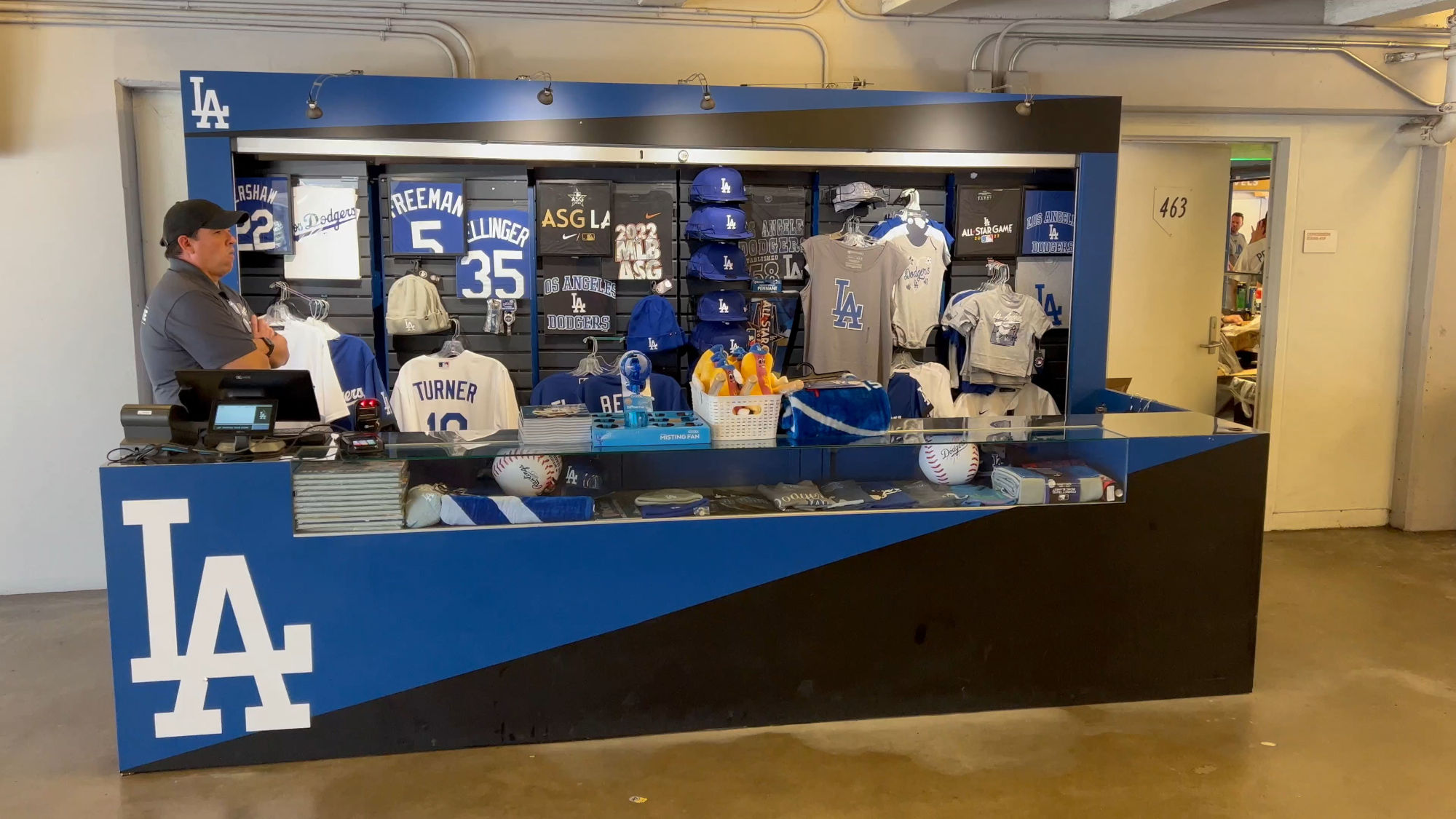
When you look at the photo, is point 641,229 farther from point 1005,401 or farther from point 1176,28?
point 1176,28

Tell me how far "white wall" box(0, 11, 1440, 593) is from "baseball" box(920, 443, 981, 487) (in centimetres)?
272

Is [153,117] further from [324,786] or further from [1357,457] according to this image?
[1357,457]

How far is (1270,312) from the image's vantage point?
6.21 meters

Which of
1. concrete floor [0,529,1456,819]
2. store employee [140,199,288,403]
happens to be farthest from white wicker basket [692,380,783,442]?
store employee [140,199,288,403]

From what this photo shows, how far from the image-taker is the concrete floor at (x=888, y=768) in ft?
10.1

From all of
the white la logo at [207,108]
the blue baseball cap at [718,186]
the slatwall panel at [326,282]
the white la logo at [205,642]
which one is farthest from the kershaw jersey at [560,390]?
the white la logo at [205,642]

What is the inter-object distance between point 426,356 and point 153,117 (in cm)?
192

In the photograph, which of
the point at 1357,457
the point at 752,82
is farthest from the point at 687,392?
the point at 1357,457

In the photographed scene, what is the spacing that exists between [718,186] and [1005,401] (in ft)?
6.59

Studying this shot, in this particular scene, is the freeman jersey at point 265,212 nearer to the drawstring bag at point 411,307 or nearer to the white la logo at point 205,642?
the drawstring bag at point 411,307

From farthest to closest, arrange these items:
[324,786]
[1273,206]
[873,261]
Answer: [1273,206] < [873,261] < [324,786]

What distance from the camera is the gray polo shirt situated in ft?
11.7

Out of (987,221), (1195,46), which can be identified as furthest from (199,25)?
(1195,46)

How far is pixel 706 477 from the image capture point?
3629mm
